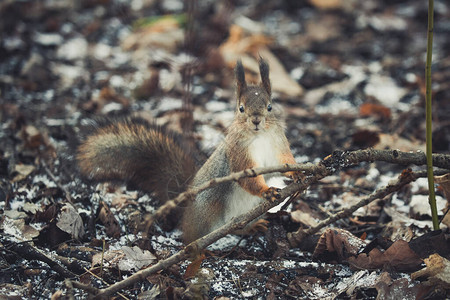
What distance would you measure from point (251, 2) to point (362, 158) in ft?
14.8

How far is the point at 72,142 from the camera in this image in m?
2.41

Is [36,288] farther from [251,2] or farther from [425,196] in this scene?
[251,2]

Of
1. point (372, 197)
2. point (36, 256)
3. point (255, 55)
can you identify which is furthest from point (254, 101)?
point (255, 55)

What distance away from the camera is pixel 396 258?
1.89 meters

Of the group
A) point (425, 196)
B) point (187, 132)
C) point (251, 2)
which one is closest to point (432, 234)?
point (425, 196)

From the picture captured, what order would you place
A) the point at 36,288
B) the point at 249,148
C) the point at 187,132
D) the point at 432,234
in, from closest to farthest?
1. the point at 36,288
2. the point at 432,234
3. the point at 249,148
4. the point at 187,132

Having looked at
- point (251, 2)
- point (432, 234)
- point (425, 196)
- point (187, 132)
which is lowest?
point (425, 196)

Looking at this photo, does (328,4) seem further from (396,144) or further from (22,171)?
(22,171)

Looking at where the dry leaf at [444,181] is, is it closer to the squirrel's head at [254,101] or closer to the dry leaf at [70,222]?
the squirrel's head at [254,101]

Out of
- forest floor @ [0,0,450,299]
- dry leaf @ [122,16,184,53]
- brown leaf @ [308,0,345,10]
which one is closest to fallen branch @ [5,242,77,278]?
forest floor @ [0,0,450,299]

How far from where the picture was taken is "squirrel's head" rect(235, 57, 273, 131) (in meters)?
2.00

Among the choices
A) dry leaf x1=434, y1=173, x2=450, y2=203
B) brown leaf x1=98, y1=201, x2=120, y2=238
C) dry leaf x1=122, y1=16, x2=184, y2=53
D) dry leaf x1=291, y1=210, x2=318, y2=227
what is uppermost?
dry leaf x1=122, y1=16, x2=184, y2=53

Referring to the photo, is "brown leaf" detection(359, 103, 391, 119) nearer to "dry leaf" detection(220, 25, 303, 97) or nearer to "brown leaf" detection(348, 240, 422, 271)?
"dry leaf" detection(220, 25, 303, 97)

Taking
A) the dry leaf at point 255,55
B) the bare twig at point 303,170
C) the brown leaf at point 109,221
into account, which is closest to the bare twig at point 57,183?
the brown leaf at point 109,221
